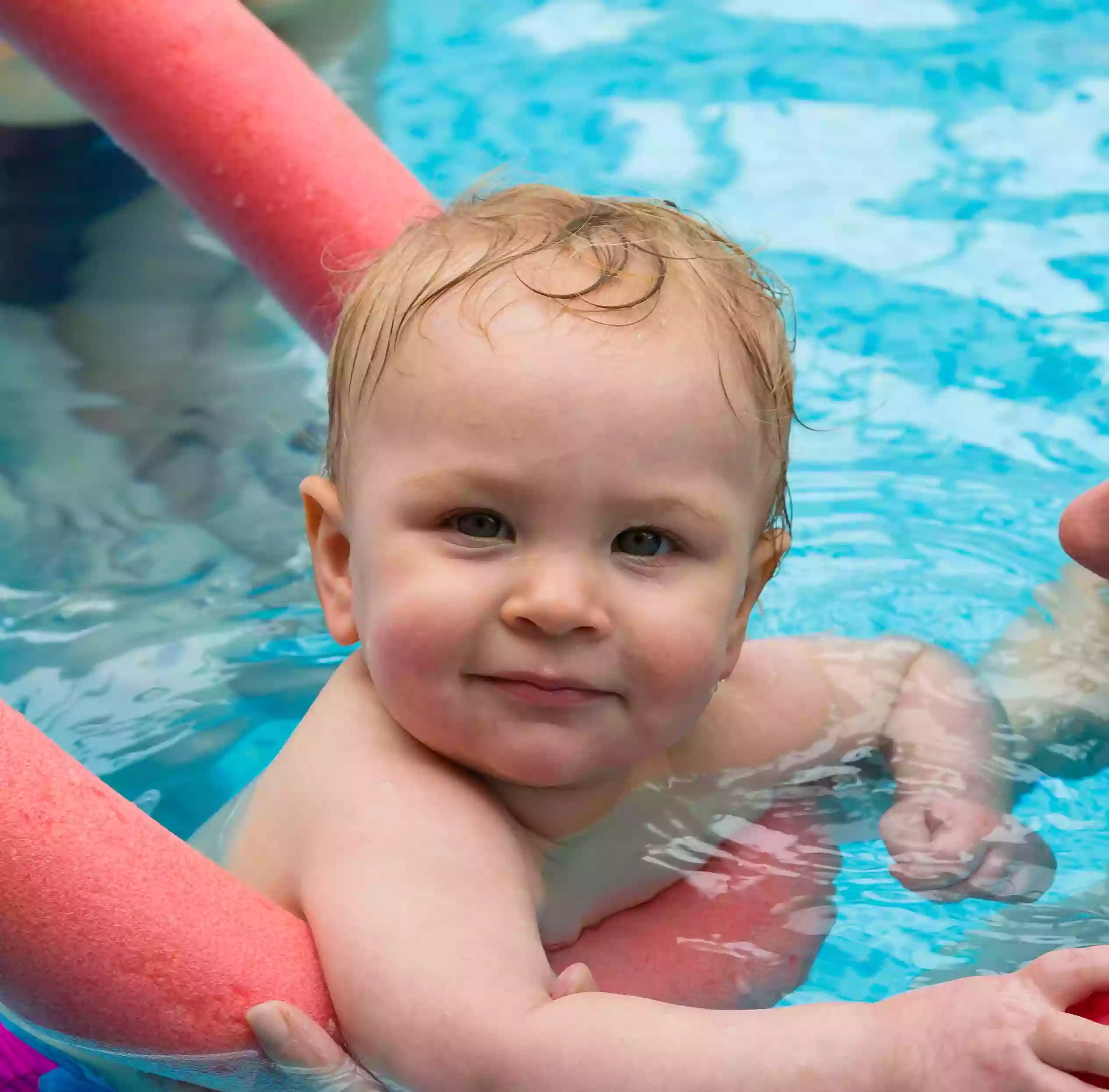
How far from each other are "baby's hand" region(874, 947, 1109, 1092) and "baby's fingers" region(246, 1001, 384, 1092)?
40cm

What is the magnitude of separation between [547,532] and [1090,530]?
0.65 metres

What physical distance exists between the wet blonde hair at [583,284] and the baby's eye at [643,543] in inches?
4.9

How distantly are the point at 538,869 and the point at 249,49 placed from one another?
3.47 feet

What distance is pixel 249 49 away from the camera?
192cm

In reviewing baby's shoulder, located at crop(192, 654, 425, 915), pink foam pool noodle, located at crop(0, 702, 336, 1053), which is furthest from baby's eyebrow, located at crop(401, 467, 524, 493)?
pink foam pool noodle, located at crop(0, 702, 336, 1053)

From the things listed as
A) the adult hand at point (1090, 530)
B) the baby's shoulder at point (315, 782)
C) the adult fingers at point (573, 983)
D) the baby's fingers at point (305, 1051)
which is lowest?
the baby's fingers at point (305, 1051)

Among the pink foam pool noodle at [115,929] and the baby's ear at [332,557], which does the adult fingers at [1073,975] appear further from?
the baby's ear at [332,557]

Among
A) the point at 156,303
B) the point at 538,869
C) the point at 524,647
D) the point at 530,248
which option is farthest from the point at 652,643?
the point at 156,303

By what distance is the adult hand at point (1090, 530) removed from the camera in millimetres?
1614

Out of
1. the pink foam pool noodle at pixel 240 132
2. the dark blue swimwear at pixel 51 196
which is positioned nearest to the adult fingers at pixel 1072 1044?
the pink foam pool noodle at pixel 240 132

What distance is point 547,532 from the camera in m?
1.27

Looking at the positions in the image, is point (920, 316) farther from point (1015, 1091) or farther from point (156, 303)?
point (1015, 1091)

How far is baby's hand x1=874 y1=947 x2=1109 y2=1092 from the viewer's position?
1.03m

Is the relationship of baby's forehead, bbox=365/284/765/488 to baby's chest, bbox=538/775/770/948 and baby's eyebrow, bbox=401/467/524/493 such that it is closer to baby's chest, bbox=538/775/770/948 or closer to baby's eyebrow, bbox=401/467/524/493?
baby's eyebrow, bbox=401/467/524/493
